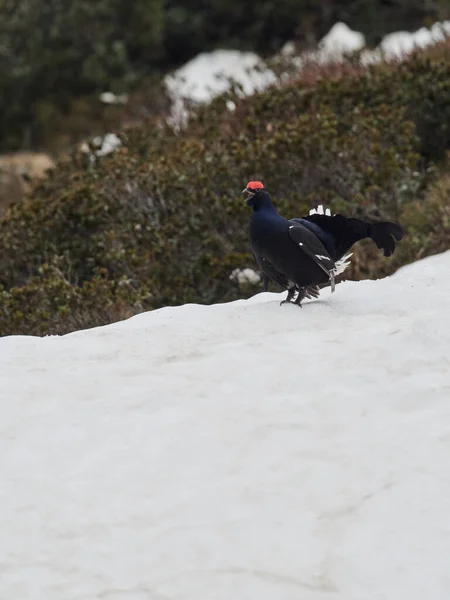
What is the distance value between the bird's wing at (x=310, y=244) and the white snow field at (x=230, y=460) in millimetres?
329

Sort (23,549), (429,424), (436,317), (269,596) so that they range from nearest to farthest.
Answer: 1. (269,596)
2. (23,549)
3. (429,424)
4. (436,317)

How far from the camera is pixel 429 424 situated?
4.14 m

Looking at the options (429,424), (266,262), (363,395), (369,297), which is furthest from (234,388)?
(369,297)

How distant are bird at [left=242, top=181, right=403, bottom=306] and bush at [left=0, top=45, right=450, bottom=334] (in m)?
2.52

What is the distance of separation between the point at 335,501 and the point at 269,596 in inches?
24.0

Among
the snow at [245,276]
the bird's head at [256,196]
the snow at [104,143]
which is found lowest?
the snow at [245,276]

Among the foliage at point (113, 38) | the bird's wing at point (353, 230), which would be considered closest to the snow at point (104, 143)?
the foliage at point (113, 38)

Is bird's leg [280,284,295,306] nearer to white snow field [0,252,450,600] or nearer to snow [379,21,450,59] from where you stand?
white snow field [0,252,450,600]

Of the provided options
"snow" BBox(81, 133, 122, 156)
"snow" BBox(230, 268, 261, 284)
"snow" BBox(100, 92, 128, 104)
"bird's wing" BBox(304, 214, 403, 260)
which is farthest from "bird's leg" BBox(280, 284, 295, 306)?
"snow" BBox(100, 92, 128, 104)

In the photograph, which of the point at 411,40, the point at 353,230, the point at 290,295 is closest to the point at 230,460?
the point at 290,295

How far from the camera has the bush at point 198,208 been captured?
8.95 metres

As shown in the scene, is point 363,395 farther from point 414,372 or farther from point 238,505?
point 238,505

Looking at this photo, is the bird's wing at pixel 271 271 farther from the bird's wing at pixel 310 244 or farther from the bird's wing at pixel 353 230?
the bird's wing at pixel 353 230

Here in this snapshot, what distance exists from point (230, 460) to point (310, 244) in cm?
204
